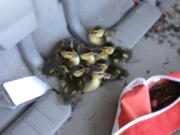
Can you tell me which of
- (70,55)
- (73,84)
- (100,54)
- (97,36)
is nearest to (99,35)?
(97,36)

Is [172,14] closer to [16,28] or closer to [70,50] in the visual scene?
[70,50]

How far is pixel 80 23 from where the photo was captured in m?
1.33

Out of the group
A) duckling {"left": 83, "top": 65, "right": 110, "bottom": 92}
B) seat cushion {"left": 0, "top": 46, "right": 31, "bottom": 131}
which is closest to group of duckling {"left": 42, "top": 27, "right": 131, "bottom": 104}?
duckling {"left": 83, "top": 65, "right": 110, "bottom": 92}

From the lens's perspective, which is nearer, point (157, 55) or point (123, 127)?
point (123, 127)

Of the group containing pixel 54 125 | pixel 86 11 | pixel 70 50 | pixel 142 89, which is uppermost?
pixel 86 11

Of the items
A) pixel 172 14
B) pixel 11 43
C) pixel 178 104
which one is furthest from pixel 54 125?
pixel 172 14

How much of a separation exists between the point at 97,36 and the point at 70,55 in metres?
0.22

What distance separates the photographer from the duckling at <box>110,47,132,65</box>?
1.26 m

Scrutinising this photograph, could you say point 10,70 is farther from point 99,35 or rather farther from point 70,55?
point 99,35

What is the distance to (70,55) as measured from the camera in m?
1.15

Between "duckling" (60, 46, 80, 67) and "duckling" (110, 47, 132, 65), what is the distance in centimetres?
22

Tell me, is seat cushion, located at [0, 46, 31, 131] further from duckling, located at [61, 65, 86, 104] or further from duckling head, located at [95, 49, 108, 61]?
duckling head, located at [95, 49, 108, 61]

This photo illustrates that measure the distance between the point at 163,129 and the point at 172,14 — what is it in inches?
36.6

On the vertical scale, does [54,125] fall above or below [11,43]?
below
